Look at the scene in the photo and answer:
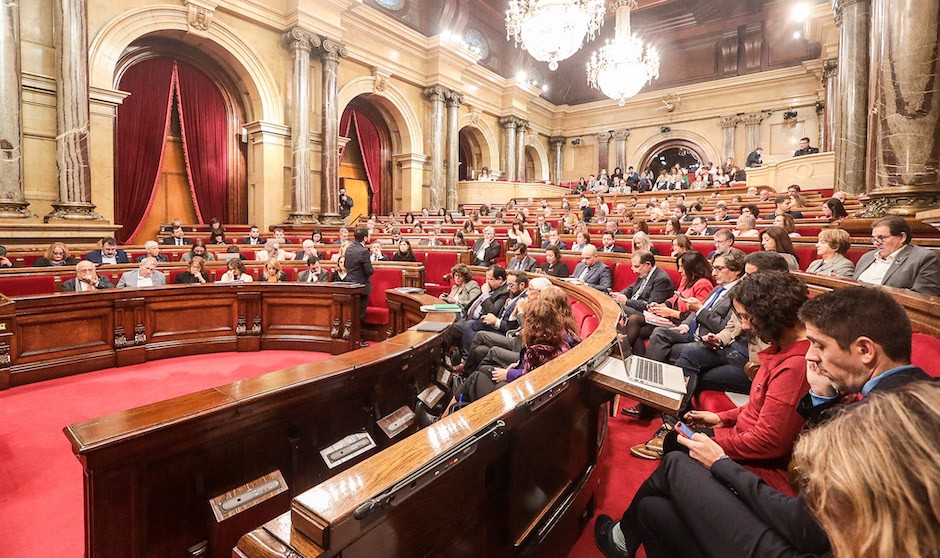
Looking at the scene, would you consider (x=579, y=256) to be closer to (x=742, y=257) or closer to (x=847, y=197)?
(x=742, y=257)

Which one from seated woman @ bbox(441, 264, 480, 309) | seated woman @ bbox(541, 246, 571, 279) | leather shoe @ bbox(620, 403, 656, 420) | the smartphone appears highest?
seated woman @ bbox(541, 246, 571, 279)

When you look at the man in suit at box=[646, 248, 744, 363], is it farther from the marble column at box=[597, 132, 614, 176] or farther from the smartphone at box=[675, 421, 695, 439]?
the marble column at box=[597, 132, 614, 176]

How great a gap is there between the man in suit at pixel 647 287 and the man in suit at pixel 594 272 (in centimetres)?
38

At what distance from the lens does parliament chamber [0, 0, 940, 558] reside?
1.29m

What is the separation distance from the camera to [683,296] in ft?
10.6

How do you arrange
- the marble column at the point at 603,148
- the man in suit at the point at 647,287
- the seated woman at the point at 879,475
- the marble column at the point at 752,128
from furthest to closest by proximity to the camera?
1. the marble column at the point at 603,148
2. the marble column at the point at 752,128
3. the man in suit at the point at 647,287
4. the seated woman at the point at 879,475

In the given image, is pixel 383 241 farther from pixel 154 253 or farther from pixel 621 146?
pixel 621 146

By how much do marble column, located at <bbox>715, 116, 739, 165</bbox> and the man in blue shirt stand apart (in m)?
16.2

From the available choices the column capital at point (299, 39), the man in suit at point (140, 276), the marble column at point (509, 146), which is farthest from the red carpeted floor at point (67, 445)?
the marble column at point (509, 146)

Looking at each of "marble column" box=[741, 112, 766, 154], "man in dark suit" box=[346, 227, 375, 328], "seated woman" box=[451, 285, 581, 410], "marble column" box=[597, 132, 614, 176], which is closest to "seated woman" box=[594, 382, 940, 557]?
"seated woman" box=[451, 285, 581, 410]

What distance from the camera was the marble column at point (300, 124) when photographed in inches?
365

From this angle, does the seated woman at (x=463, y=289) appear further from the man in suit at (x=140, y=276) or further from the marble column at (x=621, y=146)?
the marble column at (x=621, y=146)

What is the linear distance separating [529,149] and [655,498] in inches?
700

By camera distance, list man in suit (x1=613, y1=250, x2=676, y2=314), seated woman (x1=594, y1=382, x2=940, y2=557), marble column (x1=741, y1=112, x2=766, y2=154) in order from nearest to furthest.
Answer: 1. seated woman (x1=594, y1=382, x2=940, y2=557)
2. man in suit (x1=613, y1=250, x2=676, y2=314)
3. marble column (x1=741, y1=112, x2=766, y2=154)
